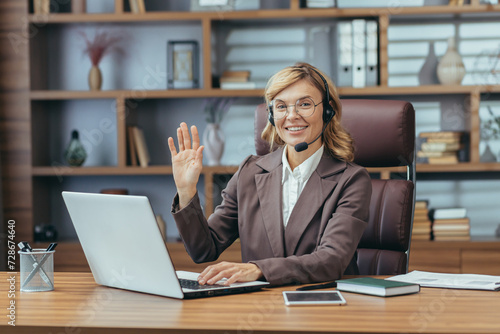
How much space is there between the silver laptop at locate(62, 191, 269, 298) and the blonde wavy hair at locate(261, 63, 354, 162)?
63 cm

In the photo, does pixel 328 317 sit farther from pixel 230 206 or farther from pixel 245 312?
pixel 230 206

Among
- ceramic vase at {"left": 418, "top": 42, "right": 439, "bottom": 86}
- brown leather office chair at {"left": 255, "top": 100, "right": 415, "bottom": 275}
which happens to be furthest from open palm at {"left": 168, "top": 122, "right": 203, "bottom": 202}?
ceramic vase at {"left": 418, "top": 42, "right": 439, "bottom": 86}

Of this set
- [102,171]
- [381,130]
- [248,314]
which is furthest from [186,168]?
[102,171]

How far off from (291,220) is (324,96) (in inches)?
15.9

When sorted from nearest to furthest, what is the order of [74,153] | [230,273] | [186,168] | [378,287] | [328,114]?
[378,287] → [230,273] → [186,168] → [328,114] → [74,153]

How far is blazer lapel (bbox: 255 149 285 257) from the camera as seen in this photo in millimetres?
1793

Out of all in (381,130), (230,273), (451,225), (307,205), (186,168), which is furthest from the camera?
(451,225)

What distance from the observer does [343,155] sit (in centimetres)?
188

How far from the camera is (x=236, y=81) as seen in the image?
11.1 ft

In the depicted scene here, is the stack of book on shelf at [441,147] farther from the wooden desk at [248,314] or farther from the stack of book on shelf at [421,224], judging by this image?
the wooden desk at [248,314]

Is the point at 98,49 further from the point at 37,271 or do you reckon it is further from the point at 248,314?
the point at 248,314

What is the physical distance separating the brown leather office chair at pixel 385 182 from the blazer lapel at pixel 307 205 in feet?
0.94

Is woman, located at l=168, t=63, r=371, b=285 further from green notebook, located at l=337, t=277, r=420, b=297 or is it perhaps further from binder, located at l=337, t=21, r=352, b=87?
binder, located at l=337, t=21, r=352, b=87

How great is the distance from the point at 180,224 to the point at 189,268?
1.55m
